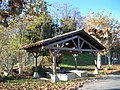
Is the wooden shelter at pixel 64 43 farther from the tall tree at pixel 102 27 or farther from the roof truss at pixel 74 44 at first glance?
the tall tree at pixel 102 27

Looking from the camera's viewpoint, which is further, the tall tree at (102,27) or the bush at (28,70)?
the tall tree at (102,27)

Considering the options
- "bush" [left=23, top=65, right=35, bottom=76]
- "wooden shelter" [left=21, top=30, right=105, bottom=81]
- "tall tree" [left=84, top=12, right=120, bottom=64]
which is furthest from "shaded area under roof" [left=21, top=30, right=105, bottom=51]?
"tall tree" [left=84, top=12, right=120, bottom=64]

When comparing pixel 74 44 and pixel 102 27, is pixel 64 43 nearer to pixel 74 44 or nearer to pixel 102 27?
pixel 74 44

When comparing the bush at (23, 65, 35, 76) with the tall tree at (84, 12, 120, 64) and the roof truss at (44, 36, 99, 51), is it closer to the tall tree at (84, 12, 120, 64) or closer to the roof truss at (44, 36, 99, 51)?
the roof truss at (44, 36, 99, 51)

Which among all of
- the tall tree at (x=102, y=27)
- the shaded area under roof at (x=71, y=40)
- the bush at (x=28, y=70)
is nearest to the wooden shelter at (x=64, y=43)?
the shaded area under roof at (x=71, y=40)

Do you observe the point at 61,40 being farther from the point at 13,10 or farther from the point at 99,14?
the point at 99,14

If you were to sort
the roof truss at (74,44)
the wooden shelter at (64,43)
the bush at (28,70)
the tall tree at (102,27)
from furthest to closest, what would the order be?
the tall tree at (102,27), the bush at (28,70), the roof truss at (74,44), the wooden shelter at (64,43)

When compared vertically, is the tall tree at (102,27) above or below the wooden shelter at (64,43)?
above

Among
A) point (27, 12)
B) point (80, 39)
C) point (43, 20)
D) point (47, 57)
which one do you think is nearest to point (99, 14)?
point (43, 20)

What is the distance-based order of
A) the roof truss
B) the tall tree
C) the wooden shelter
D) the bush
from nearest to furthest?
1. the wooden shelter
2. the roof truss
3. the bush
4. the tall tree

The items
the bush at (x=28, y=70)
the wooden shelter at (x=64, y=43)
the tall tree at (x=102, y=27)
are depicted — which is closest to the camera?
the wooden shelter at (x=64, y=43)

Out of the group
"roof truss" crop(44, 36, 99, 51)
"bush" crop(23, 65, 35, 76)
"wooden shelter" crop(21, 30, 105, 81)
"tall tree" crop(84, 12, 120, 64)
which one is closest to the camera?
"wooden shelter" crop(21, 30, 105, 81)

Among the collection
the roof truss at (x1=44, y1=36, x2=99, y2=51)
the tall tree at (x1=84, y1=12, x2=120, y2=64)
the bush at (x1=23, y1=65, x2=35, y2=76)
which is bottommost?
the bush at (x1=23, y1=65, x2=35, y2=76)

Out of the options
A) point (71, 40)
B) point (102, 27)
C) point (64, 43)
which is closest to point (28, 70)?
point (64, 43)
